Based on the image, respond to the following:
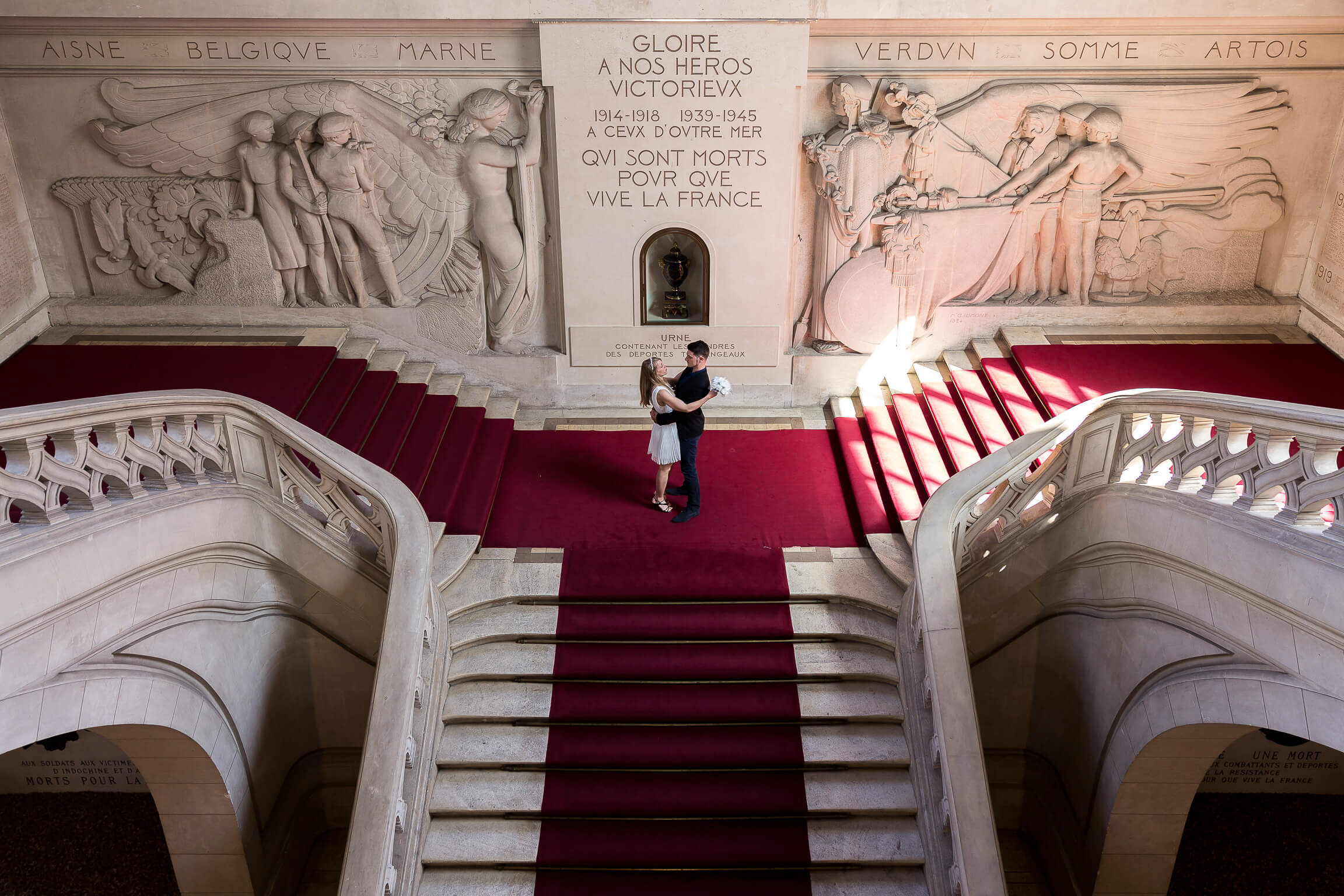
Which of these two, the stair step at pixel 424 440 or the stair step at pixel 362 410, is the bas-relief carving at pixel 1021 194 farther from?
the stair step at pixel 362 410

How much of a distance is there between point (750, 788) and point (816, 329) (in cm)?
480

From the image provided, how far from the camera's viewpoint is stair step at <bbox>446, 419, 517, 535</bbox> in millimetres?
8547

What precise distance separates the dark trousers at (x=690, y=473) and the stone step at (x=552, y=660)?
1.40 meters

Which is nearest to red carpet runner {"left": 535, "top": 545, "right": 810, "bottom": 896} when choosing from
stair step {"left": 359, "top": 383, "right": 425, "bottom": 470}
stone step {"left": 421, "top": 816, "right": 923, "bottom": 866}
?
stone step {"left": 421, "top": 816, "right": 923, "bottom": 866}

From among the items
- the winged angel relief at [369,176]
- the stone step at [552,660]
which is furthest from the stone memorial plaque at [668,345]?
the stone step at [552,660]

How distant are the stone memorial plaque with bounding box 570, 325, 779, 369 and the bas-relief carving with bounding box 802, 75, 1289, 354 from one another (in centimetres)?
56

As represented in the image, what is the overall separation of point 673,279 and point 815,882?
5639mm

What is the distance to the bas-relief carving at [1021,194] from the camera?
9.29m

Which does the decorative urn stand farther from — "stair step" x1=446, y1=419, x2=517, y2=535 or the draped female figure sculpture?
"stair step" x1=446, y1=419, x2=517, y2=535

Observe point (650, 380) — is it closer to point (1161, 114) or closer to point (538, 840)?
point (538, 840)

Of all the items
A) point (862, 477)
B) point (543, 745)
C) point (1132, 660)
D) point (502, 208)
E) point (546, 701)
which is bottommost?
point (543, 745)

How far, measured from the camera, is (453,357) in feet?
33.4

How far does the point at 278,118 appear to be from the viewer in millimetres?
9320

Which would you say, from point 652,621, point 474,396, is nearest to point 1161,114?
point 652,621
